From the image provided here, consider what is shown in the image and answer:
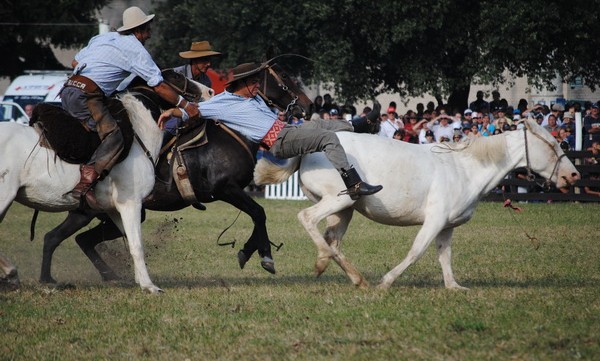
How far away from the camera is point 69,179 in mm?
9625

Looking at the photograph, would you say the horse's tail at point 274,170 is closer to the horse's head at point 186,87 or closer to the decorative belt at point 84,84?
the horse's head at point 186,87

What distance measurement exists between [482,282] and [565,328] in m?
3.32

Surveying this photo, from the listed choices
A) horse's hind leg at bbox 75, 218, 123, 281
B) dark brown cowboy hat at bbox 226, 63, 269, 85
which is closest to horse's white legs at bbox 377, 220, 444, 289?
dark brown cowboy hat at bbox 226, 63, 269, 85

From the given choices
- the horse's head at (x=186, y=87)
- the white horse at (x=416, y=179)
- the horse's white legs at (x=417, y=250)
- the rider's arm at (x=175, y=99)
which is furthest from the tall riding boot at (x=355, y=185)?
the horse's head at (x=186, y=87)

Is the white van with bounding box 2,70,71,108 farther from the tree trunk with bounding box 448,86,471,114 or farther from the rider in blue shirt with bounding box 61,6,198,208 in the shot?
the rider in blue shirt with bounding box 61,6,198,208

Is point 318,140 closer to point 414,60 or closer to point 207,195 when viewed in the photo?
point 207,195

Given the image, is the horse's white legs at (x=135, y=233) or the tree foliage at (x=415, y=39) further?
the tree foliage at (x=415, y=39)

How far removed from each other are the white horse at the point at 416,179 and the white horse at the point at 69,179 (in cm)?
122

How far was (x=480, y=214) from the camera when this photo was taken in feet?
65.5

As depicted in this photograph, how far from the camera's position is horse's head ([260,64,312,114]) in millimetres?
11242

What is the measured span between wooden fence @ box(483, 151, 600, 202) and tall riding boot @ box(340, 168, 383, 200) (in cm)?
1118

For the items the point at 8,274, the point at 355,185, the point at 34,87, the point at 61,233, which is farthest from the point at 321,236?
the point at 34,87

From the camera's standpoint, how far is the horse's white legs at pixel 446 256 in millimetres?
10406

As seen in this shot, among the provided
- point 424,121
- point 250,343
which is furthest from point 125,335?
point 424,121
